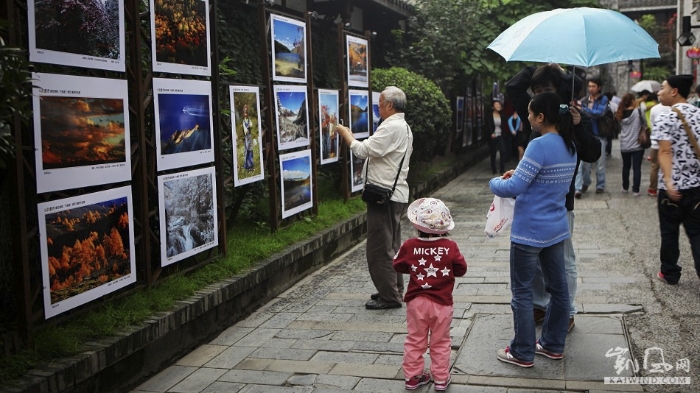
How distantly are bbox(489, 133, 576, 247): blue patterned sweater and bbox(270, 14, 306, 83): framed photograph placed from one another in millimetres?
3789

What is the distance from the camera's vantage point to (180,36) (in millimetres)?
6191

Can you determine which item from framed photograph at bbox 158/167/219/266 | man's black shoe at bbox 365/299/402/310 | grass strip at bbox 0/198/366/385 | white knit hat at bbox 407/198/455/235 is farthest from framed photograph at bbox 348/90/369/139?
white knit hat at bbox 407/198/455/235

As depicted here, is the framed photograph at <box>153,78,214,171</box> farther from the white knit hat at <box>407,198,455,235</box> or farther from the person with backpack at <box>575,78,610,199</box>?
the person with backpack at <box>575,78,610,199</box>

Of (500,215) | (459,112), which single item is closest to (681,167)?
(500,215)

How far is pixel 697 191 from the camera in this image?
677 cm

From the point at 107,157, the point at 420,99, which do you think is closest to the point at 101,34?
the point at 107,157

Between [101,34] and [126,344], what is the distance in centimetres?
211

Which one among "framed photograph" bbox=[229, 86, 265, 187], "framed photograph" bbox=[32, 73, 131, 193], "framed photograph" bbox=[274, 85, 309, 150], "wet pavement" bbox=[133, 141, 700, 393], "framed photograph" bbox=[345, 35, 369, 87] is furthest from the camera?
"framed photograph" bbox=[345, 35, 369, 87]

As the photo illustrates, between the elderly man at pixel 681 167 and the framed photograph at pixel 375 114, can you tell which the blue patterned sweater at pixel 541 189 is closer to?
the elderly man at pixel 681 167

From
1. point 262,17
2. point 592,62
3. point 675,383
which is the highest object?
point 262,17

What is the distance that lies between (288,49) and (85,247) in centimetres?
411

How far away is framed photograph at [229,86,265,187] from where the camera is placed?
738cm

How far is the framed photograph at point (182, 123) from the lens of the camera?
19.3ft

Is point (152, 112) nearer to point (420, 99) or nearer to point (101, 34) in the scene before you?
point (101, 34)
